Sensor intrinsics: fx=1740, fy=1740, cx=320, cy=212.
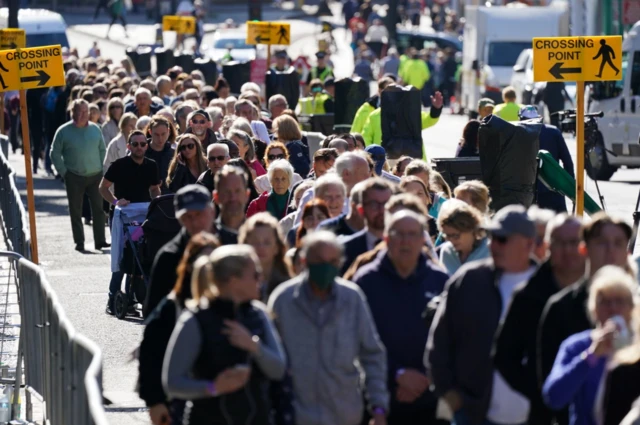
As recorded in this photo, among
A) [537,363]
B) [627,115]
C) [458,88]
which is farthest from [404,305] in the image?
[458,88]

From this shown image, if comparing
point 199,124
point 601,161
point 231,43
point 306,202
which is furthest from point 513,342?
point 231,43

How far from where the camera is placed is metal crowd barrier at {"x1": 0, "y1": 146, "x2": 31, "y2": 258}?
563 inches

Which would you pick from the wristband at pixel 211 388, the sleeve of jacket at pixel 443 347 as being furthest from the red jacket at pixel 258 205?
the wristband at pixel 211 388

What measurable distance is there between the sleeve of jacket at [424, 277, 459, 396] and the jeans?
12442 millimetres

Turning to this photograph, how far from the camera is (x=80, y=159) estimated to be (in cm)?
1941

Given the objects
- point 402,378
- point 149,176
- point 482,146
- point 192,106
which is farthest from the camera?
point 192,106

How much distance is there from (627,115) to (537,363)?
20003 millimetres

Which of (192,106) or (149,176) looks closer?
(149,176)

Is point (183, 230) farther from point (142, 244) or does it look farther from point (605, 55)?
point (605, 55)

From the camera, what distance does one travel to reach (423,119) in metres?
19.6

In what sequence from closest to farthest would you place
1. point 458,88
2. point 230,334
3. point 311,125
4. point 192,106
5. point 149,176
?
point 230,334
point 149,176
point 192,106
point 311,125
point 458,88

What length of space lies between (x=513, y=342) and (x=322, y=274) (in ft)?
2.72

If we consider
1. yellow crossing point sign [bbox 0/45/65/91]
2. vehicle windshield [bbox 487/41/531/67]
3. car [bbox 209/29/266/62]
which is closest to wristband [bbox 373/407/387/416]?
yellow crossing point sign [bbox 0/45/65/91]

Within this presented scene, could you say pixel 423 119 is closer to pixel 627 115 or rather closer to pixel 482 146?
pixel 482 146
